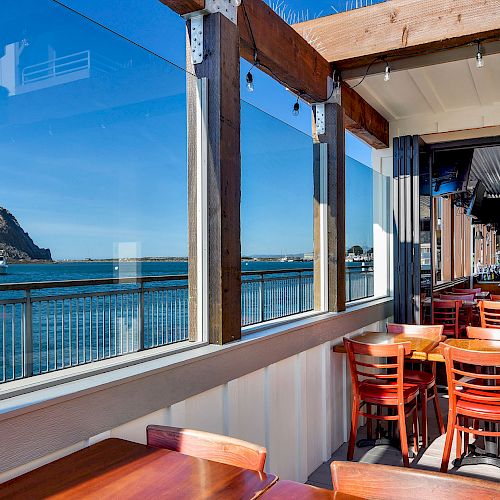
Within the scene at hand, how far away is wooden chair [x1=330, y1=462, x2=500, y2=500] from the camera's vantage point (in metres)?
1.16

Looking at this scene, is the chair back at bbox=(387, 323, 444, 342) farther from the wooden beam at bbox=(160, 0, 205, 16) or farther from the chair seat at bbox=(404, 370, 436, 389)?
the wooden beam at bbox=(160, 0, 205, 16)

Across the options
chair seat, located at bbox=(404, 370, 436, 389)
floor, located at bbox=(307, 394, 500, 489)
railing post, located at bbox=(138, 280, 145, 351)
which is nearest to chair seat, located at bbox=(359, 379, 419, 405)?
chair seat, located at bbox=(404, 370, 436, 389)

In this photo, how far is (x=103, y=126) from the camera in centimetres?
194

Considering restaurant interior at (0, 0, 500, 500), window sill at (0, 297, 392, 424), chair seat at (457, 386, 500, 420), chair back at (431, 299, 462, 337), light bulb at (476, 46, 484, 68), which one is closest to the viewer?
restaurant interior at (0, 0, 500, 500)

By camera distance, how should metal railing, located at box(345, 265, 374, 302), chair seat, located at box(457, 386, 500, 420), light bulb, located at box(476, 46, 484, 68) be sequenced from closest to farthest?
chair seat, located at box(457, 386, 500, 420)
light bulb, located at box(476, 46, 484, 68)
metal railing, located at box(345, 265, 374, 302)

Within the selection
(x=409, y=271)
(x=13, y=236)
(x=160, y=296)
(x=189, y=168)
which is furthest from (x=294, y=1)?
(x=409, y=271)

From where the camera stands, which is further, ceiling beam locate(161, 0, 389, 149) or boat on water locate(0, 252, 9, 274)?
ceiling beam locate(161, 0, 389, 149)

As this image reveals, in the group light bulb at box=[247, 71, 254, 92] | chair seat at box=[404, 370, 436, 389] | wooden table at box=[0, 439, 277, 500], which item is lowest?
chair seat at box=[404, 370, 436, 389]

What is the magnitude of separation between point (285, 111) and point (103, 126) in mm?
1730

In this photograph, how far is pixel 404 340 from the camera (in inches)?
149

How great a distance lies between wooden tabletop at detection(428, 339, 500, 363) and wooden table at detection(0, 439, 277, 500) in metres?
2.27

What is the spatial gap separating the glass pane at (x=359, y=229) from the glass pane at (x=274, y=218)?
728 millimetres

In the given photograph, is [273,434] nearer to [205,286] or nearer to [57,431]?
[205,286]


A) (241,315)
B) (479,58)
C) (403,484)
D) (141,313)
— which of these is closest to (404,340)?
(241,315)
